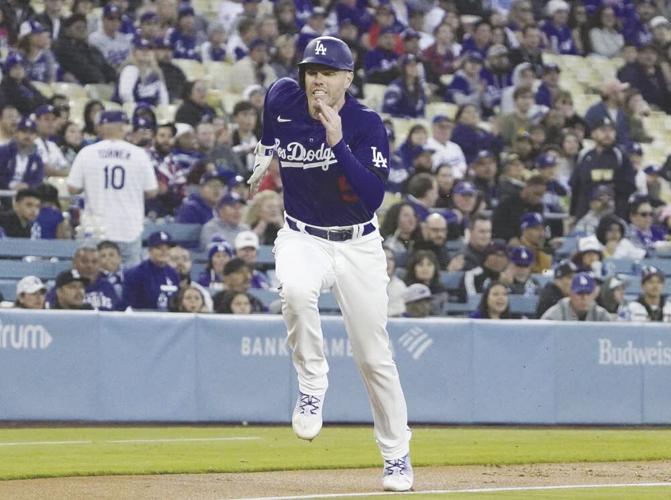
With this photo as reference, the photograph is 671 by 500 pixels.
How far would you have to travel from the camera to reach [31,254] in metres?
13.8

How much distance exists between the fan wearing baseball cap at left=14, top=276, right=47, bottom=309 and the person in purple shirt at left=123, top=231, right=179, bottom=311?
2.76 ft

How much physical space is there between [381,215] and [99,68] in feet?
12.3

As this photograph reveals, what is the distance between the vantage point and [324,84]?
746 centimetres

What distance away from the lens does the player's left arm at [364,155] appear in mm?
7223

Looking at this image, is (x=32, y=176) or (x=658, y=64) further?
(x=658, y=64)

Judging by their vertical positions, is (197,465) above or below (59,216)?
below

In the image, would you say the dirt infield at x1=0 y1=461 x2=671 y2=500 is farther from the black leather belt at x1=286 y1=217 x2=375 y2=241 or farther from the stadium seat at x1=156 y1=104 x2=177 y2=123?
the stadium seat at x1=156 y1=104 x2=177 y2=123

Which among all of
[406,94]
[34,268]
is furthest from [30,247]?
[406,94]

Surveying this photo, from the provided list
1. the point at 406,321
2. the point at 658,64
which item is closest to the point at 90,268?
the point at 406,321

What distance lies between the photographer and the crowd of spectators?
555 inches

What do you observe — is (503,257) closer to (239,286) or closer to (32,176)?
(239,286)

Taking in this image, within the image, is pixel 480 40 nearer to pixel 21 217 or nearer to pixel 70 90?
pixel 70 90

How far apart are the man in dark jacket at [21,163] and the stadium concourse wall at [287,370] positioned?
2.36 m

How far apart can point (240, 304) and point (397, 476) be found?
590cm
